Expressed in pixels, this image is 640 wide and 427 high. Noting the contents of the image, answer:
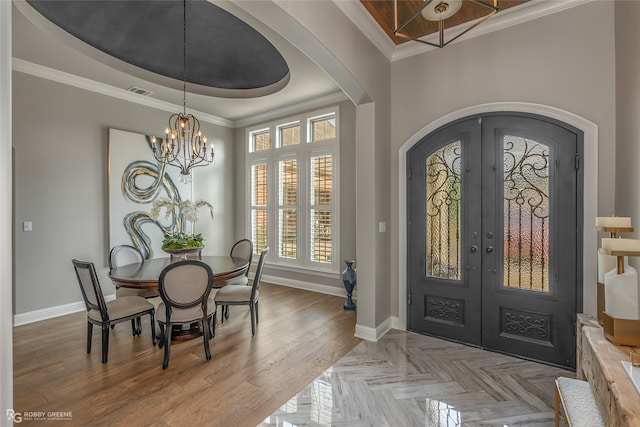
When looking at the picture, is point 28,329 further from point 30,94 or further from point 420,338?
point 420,338

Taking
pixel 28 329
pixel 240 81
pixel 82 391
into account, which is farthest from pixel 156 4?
pixel 28 329

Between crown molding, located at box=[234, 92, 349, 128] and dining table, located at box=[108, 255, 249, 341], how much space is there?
2945mm

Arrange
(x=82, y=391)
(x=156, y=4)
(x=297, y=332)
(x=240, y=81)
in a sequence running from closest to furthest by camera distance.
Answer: (x=82, y=391)
(x=156, y=4)
(x=297, y=332)
(x=240, y=81)

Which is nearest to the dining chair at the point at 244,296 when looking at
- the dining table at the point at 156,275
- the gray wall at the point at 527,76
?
the dining table at the point at 156,275

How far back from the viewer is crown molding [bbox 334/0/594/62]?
Answer: 271 centimetres

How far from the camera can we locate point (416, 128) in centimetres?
340

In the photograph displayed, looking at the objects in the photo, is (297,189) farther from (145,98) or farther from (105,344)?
(105,344)

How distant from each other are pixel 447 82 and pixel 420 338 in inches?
110

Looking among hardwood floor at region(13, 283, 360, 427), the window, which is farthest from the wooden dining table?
the window

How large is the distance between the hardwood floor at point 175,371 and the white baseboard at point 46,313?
0.11 metres

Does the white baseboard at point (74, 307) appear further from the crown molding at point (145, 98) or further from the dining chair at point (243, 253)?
the crown molding at point (145, 98)

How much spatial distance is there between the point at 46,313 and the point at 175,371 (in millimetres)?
2616

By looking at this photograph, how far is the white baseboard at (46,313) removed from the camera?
12.2 ft

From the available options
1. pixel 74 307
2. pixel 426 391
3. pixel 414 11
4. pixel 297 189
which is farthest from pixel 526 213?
pixel 74 307
